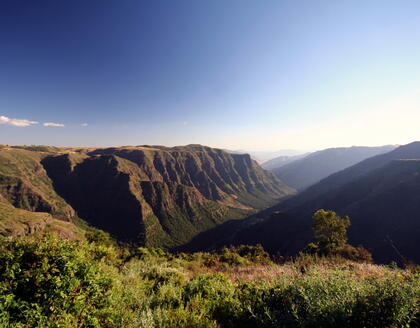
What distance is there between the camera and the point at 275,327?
15.3ft

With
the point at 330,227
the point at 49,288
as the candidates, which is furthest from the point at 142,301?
the point at 330,227

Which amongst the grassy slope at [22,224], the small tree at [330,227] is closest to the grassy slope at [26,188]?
the grassy slope at [22,224]

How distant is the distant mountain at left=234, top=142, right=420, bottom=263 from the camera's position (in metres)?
61.8

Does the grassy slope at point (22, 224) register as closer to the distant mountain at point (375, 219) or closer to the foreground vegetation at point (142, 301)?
the foreground vegetation at point (142, 301)

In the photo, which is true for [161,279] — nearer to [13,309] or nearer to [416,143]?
[13,309]

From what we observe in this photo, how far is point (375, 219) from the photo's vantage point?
75.2 m

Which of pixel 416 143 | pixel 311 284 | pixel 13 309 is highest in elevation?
pixel 416 143

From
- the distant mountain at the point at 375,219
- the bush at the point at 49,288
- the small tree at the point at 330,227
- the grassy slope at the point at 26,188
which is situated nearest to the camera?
the bush at the point at 49,288

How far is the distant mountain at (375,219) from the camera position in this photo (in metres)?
61.8

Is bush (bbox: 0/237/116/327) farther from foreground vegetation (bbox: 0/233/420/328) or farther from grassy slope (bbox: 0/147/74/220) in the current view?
grassy slope (bbox: 0/147/74/220)

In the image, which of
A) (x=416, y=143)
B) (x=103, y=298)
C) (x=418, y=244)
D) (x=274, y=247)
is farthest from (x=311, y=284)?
(x=416, y=143)

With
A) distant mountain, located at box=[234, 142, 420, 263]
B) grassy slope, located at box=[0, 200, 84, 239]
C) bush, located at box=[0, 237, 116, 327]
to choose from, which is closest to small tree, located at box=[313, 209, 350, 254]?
distant mountain, located at box=[234, 142, 420, 263]

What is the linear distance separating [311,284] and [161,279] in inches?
295

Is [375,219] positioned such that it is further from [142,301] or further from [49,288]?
[49,288]
